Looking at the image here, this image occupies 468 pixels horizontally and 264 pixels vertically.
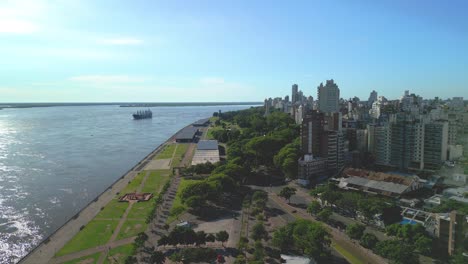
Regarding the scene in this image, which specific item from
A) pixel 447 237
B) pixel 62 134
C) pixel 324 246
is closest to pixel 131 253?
pixel 324 246

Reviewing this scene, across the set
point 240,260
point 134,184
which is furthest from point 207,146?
point 240,260

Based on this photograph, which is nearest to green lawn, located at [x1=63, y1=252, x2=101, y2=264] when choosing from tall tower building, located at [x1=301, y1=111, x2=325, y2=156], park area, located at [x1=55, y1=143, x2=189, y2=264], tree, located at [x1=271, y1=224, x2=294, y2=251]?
park area, located at [x1=55, y1=143, x2=189, y2=264]

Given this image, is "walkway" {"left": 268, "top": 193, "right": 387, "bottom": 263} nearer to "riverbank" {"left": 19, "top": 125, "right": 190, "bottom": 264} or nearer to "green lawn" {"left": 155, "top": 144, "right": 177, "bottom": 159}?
"riverbank" {"left": 19, "top": 125, "right": 190, "bottom": 264}

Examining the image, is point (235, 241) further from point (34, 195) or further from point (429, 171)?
point (429, 171)

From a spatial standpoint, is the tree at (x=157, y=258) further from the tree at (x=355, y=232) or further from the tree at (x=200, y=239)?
the tree at (x=355, y=232)

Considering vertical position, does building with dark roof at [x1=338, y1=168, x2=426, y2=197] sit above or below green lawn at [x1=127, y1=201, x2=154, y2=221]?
above

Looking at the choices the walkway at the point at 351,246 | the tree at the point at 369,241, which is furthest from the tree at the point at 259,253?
the tree at the point at 369,241

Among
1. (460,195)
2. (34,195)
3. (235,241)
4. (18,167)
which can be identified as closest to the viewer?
(235,241)
